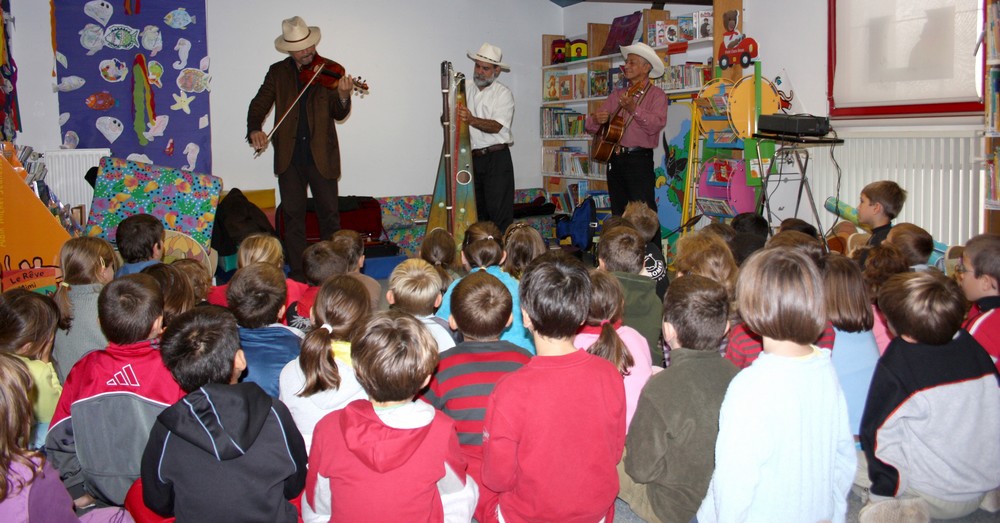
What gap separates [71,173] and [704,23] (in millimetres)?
4872

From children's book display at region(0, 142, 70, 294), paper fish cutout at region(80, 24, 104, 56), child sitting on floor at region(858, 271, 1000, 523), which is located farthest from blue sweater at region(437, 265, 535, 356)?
paper fish cutout at region(80, 24, 104, 56)

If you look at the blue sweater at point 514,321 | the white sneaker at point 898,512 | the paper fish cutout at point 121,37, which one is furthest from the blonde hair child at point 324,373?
the paper fish cutout at point 121,37

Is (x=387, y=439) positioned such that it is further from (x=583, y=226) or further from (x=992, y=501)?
(x=583, y=226)

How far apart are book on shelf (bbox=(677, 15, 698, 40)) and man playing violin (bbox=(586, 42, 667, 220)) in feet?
1.96

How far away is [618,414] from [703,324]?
1.08 feet

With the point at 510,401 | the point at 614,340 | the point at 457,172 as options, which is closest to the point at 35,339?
the point at 510,401

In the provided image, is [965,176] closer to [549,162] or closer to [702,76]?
[702,76]

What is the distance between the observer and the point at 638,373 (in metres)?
2.30

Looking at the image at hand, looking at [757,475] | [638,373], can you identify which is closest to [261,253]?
[638,373]

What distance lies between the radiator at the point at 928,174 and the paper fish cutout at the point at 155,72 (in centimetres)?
503

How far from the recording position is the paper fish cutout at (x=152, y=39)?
20.0 feet

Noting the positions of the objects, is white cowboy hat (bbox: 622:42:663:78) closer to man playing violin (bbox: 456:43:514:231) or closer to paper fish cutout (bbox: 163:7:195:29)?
man playing violin (bbox: 456:43:514:231)

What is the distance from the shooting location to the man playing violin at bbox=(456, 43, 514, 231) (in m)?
5.75

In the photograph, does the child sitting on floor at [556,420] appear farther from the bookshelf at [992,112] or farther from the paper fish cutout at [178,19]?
the paper fish cutout at [178,19]
